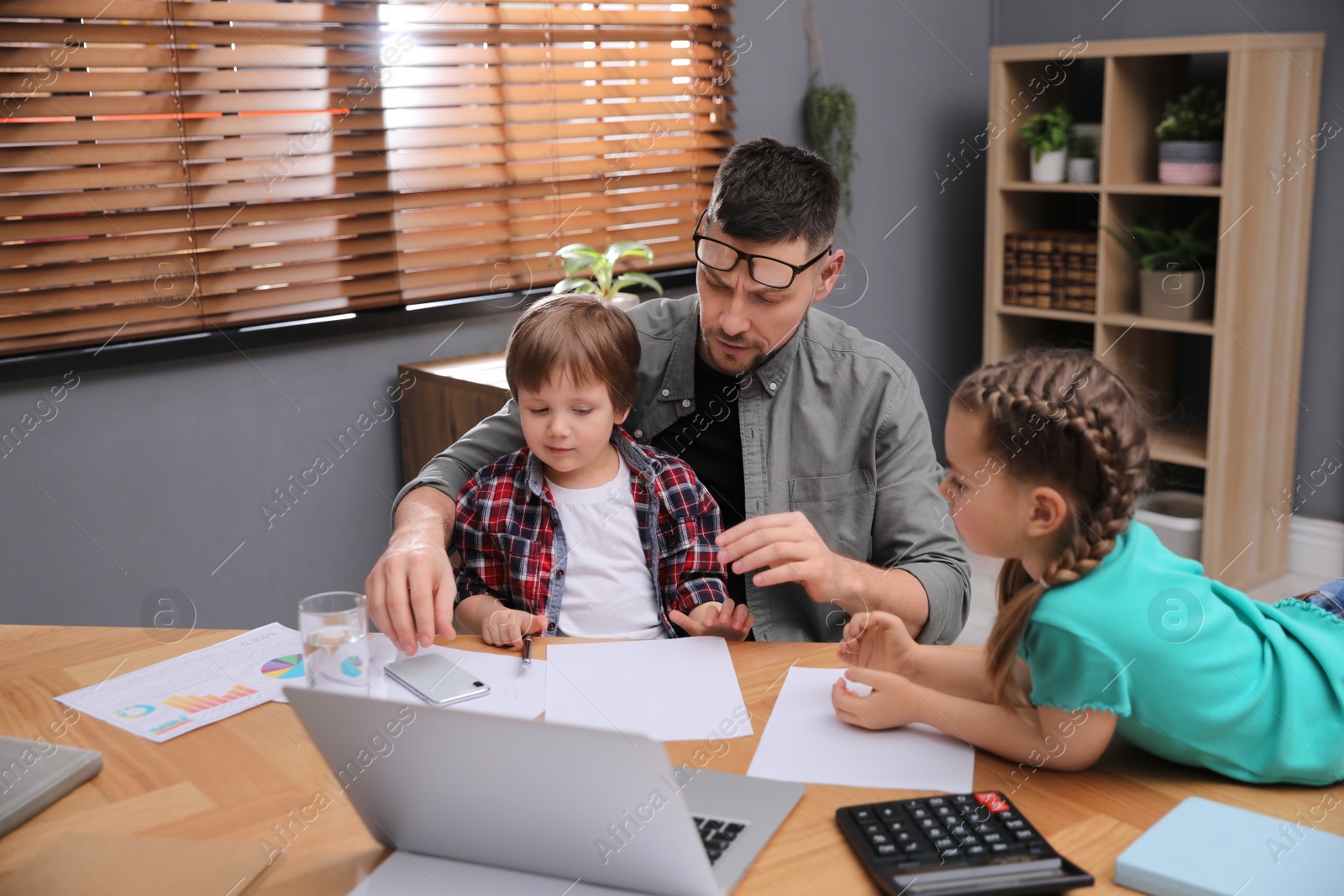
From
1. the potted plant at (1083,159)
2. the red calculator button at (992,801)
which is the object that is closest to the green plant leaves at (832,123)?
the potted plant at (1083,159)

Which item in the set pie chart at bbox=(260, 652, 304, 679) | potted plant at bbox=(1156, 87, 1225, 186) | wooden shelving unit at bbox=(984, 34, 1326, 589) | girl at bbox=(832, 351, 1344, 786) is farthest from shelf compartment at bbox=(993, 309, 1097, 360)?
pie chart at bbox=(260, 652, 304, 679)

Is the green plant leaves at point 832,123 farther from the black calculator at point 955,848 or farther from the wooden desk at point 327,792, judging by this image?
the black calculator at point 955,848

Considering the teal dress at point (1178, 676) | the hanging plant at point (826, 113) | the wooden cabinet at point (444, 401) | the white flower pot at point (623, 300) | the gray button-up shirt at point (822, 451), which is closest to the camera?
the teal dress at point (1178, 676)

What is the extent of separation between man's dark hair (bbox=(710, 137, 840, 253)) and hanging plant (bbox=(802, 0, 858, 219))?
1.90 meters

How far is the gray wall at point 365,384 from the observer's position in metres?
2.36

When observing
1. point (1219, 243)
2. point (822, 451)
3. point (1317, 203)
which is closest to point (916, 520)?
point (822, 451)

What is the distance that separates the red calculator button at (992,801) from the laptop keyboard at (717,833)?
0.62 ft

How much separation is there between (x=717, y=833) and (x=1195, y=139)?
2823 millimetres

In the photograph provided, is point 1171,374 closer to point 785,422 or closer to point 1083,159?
point 1083,159

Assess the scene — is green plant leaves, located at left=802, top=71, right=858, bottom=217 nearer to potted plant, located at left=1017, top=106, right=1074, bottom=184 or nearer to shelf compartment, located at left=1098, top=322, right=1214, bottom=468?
potted plant, located at left=1017, top=106, right=1074, bottom=184

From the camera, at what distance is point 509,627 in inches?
51.0

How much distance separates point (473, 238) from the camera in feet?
9.29

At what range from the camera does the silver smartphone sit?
1.18 m

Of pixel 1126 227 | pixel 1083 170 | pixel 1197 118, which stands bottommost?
pixel 1126 227
